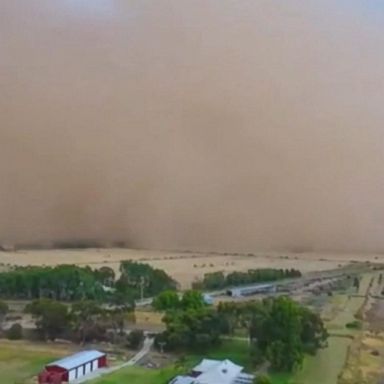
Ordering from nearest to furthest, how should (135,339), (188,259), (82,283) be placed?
(135,339) < (82,283) < (188,259)

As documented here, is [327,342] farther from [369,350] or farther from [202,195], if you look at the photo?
[202,195]

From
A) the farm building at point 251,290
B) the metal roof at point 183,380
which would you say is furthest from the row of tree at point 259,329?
the farm building at point 251,290

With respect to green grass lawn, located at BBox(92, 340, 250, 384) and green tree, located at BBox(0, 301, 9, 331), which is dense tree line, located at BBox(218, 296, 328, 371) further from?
green tree, located at BBox(0, 301, 9, 331)

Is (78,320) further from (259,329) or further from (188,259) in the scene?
(188,259)

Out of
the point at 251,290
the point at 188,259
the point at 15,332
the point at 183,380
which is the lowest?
the point at 183,380

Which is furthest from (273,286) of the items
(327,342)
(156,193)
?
(156,193)

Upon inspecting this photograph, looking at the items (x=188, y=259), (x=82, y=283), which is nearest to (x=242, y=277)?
(x=188, y=259)

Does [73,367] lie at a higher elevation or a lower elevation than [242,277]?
lower
